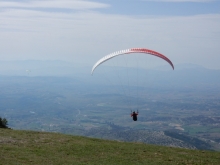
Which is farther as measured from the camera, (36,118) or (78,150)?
(36,118)

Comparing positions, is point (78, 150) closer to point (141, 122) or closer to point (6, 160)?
point (6, 160)

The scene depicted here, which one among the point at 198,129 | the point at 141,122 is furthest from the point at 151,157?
the point at 141,122

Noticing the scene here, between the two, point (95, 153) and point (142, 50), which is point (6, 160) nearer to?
point (95, 153)

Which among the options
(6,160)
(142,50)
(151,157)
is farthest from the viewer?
(142,50)

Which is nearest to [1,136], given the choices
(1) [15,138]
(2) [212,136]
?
(1) [15,138]

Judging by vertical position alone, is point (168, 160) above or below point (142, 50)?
below

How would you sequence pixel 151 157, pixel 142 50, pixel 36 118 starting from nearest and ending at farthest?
pixel 151 157 < pixel 142 50 < pixel 36 118
